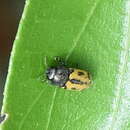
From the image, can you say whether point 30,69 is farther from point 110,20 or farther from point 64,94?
point 110,20

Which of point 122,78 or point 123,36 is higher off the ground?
point 123,36

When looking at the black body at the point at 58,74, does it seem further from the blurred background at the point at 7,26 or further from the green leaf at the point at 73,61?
the blurred background at the point at 7,26

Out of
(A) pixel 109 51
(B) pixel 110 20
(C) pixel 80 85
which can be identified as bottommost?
(C) pixel 80 85

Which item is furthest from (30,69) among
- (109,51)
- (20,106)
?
(109,51)

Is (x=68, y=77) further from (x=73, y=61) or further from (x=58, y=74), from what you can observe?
(x=73, y=61)

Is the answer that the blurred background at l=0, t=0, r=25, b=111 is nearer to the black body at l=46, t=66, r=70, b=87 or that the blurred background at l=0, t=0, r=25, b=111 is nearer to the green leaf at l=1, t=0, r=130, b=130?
the black body at l=46, t=66, r=70, b=87

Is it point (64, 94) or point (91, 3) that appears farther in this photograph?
point (64, 94)

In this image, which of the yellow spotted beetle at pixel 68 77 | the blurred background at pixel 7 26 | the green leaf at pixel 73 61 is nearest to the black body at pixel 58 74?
the yellow spotted beetle at pixel 68 77
